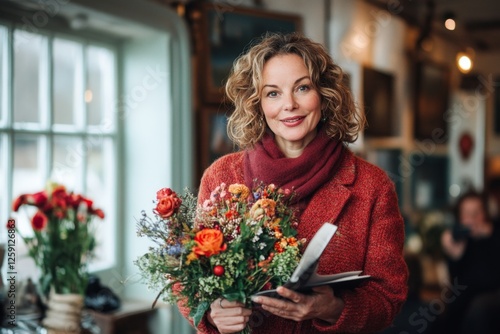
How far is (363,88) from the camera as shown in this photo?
497 cm

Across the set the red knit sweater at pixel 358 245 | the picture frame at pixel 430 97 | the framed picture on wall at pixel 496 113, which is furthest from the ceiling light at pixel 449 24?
the framed picture on wall at pixel 496 113

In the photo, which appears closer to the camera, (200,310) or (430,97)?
(200,310)

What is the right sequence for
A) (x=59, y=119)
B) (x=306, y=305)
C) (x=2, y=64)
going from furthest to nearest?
(x=59, y=119), (x=2, y=64), (x=306, y=305)

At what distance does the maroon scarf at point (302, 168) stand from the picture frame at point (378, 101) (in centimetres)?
332

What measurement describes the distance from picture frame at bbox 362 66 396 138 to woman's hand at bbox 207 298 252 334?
3737 mm

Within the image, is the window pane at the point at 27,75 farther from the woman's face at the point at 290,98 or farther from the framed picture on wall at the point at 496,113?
the framed picture on wall at the point at 496,113

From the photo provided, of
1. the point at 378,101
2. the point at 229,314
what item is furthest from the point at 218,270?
the point at 378,101

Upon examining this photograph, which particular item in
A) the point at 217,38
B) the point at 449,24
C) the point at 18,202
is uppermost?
the point at 449,24

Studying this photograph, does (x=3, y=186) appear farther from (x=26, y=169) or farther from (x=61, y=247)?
(x=61, y=247)

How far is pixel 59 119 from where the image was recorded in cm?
320

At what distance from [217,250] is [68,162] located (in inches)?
78.8

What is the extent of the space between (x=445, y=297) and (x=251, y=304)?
3868 mm

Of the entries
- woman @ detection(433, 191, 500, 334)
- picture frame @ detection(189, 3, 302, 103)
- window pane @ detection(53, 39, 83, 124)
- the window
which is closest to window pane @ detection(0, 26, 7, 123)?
the window

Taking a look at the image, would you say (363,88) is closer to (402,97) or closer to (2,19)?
(402,97)
